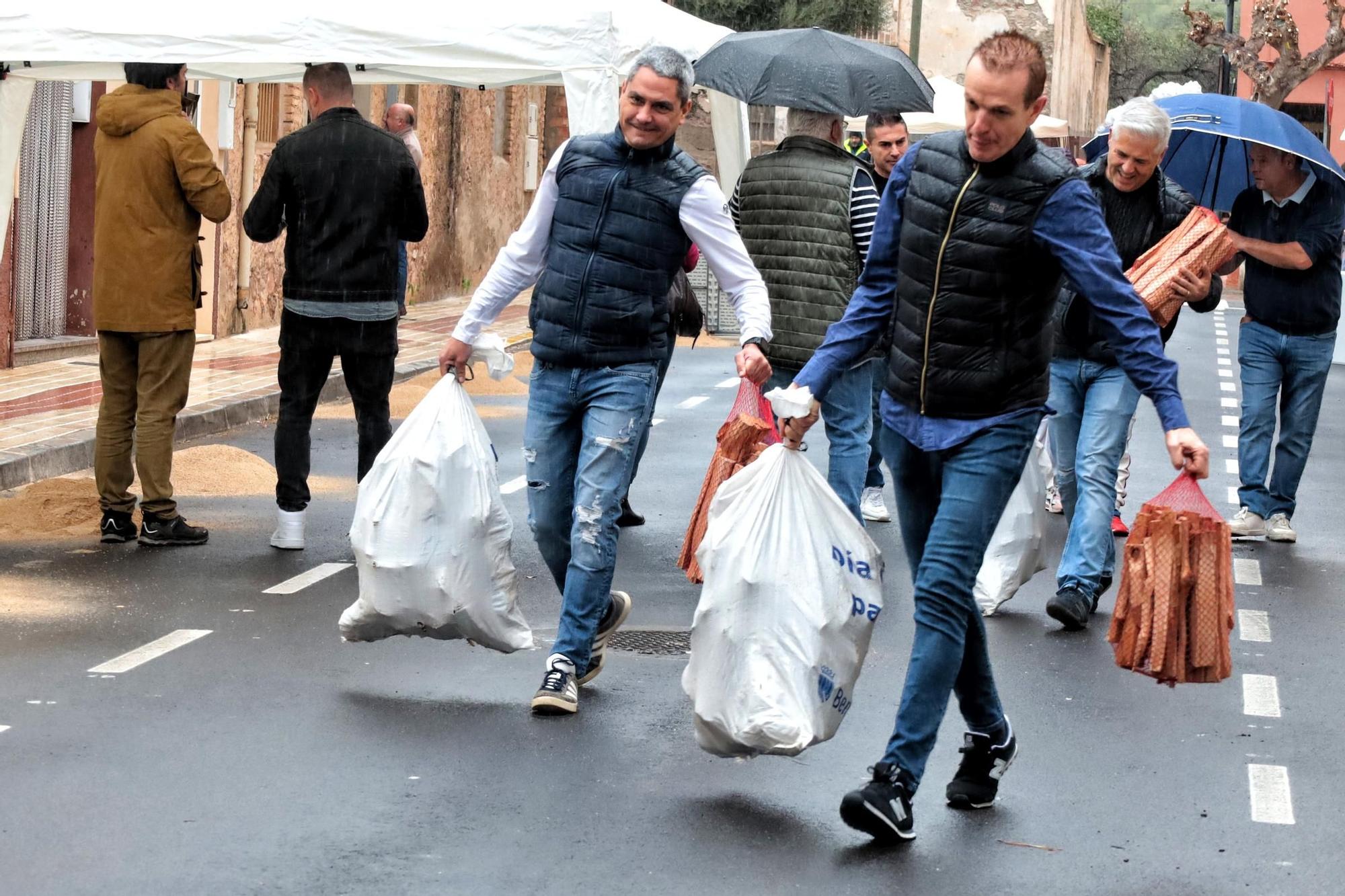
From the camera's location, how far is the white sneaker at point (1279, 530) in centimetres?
1011

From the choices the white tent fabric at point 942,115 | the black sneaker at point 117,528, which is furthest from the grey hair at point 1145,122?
Result: the white tent fabric at point 942,115

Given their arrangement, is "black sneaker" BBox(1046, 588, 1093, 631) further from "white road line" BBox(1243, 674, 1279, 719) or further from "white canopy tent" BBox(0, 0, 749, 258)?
"white canopy tent" BBox(0, 0, 749, 258)

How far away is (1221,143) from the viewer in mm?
9914

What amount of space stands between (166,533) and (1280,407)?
17.7 ft

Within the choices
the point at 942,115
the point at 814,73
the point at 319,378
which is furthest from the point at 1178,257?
the point at 942,115

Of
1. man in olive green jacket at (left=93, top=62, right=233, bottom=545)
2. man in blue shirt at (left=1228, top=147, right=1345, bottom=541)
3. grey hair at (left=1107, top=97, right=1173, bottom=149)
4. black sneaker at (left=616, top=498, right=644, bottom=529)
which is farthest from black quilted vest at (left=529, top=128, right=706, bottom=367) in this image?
man in blue shirt at (left=1228, top=147, right=1345, bottom=541)

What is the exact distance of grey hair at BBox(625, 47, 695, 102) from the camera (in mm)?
6074

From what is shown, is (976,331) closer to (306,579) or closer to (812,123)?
(812,123)

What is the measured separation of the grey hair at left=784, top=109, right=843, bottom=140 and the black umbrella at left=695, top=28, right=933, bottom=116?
0.33 metres

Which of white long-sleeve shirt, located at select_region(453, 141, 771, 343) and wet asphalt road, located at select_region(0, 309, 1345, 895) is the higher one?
white long-sleeve shirt, located at select_region(453, 141, 771, 343)

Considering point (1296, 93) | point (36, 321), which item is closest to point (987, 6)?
point (1296, 93)

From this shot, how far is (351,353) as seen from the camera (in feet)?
28.8

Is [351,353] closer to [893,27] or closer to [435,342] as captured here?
[435,342]

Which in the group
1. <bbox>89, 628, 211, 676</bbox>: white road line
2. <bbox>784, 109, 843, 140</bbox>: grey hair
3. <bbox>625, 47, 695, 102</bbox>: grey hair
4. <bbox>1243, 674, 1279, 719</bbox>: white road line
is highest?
<bbox>625, 47, 695, 102</bbox>: grey hair
